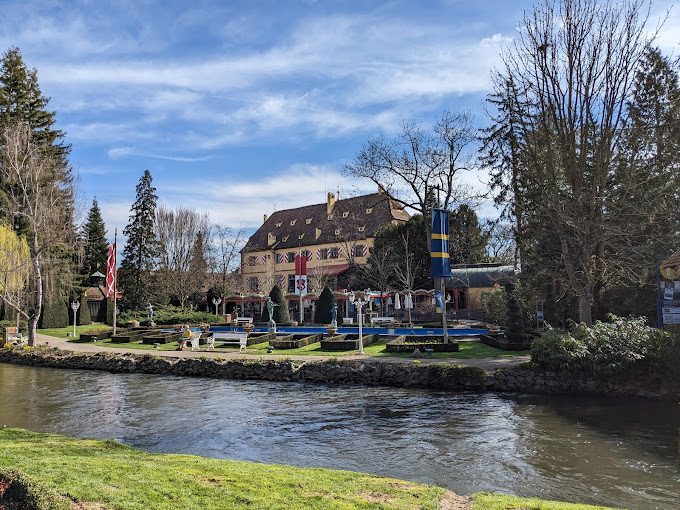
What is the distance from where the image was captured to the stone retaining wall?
14.1 m

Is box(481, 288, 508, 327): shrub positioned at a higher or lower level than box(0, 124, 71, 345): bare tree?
lower

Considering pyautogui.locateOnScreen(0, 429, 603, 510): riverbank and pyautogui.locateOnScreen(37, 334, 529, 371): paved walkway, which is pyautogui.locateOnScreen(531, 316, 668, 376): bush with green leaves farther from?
pyautogui.locateOnScreen(0, 429, 603, 510): riverbank

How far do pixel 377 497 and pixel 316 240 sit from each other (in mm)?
60093

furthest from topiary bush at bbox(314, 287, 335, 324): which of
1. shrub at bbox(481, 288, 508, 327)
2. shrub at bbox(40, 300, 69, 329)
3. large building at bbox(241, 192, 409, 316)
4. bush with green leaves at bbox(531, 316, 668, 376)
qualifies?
bush with green leaves at bbox(531, 316, 668, 376)

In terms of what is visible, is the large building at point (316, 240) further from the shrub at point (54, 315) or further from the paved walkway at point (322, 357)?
the paved walkway at point (322, 357)

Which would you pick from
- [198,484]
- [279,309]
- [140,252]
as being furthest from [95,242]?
[198,484]

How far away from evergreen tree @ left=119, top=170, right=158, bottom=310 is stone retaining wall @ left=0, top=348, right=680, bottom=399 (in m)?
24.3

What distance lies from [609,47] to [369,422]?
572 inches

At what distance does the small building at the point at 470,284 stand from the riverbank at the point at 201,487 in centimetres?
3831

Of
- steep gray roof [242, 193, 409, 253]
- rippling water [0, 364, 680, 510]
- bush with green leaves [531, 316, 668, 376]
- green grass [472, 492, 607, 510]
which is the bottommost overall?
rippling water [0, 364, 680, 510]

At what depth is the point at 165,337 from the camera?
28250 mm

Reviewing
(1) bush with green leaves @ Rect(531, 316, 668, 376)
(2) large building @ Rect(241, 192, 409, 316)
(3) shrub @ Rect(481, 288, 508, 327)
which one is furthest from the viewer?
(2) large building @ Rect(241, 192, 409, 316)

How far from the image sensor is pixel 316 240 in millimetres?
65562

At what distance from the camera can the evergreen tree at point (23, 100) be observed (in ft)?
126
